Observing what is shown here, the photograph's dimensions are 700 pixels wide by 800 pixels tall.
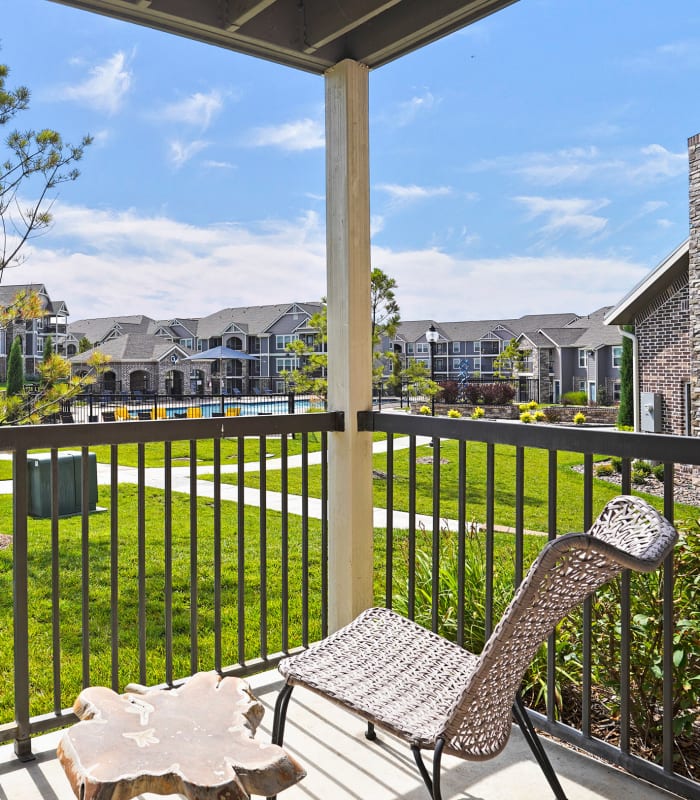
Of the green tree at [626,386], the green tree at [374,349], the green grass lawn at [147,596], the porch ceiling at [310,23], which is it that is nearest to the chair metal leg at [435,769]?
the green grass lawn at [147,596]

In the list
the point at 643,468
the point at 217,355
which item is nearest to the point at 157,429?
the point at 217,355

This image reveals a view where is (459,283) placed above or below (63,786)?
above

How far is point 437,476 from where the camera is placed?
2.69 meters

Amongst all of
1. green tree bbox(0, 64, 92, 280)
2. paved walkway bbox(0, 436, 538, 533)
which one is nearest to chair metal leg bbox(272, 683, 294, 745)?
green tree bbox(0, 64, 92, 280)

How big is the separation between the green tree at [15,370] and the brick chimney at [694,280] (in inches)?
112

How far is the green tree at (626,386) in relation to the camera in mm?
2402

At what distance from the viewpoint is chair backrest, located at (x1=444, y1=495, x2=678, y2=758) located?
129 centimetres

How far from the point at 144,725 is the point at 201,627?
3.04 meters

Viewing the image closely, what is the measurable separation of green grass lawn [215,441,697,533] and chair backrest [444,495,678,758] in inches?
31.0

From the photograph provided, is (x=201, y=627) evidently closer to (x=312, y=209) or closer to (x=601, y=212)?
(x=312, y=209)

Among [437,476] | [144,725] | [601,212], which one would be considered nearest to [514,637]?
[144,725]

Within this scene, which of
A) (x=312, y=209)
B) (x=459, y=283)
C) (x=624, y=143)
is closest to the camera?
(x=624, y=143)

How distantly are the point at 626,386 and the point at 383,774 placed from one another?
1.54m

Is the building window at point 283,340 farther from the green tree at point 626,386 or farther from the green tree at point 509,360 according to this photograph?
the green tree at point 626,386
